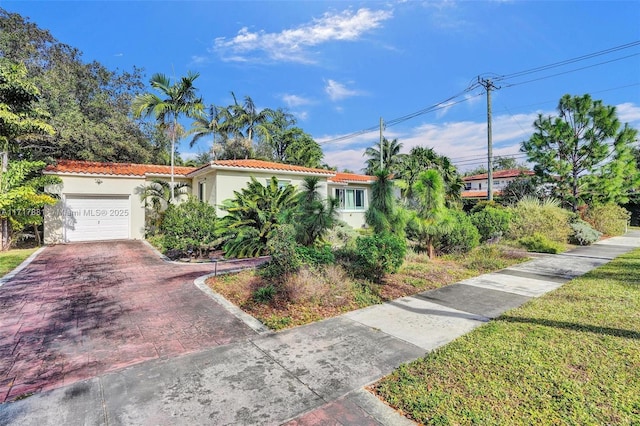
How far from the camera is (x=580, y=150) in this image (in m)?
18.5

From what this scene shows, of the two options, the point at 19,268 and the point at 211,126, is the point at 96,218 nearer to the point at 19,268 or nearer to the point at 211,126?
the point at 19,268

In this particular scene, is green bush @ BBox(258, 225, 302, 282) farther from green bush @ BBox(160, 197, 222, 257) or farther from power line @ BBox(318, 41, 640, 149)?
power line @ BBox(318, 41, 640, 149)

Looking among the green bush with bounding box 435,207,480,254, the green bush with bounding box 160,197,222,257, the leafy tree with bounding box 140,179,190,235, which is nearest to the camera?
the green bush with bounding box 160,197,222,257

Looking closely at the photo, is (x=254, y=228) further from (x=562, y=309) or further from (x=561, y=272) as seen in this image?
(x=561, y=272)

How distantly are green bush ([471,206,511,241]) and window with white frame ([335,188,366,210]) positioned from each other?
9.96 meters

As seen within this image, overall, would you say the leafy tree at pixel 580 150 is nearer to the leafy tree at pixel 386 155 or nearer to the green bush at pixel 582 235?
the green bush at pixel 582 235

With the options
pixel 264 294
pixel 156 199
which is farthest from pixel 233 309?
pixel 156 199

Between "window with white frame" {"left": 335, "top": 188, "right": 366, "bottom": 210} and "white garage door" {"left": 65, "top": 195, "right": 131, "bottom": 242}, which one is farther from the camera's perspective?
"window with white frame" {"left": 335, "top": 188, "right": 366, "bottom": 210}

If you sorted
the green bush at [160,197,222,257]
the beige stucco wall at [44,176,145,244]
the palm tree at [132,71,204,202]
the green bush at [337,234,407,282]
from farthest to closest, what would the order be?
the beige stucco wall at [44,176,145,244], the palm tree at [132,71,204,202], the green bush at [160,197,222,257], the green bush at [337,234,407,282]

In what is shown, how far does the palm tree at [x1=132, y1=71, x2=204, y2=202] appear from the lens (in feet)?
46.9

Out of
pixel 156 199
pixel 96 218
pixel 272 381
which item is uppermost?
pixel 156 199

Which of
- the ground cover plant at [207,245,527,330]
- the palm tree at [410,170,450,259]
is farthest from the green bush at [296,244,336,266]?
the palm tree at [410,170,450,259]

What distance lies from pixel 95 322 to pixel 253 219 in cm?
655

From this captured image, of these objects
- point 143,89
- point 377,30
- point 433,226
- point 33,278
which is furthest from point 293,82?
point 33,278
